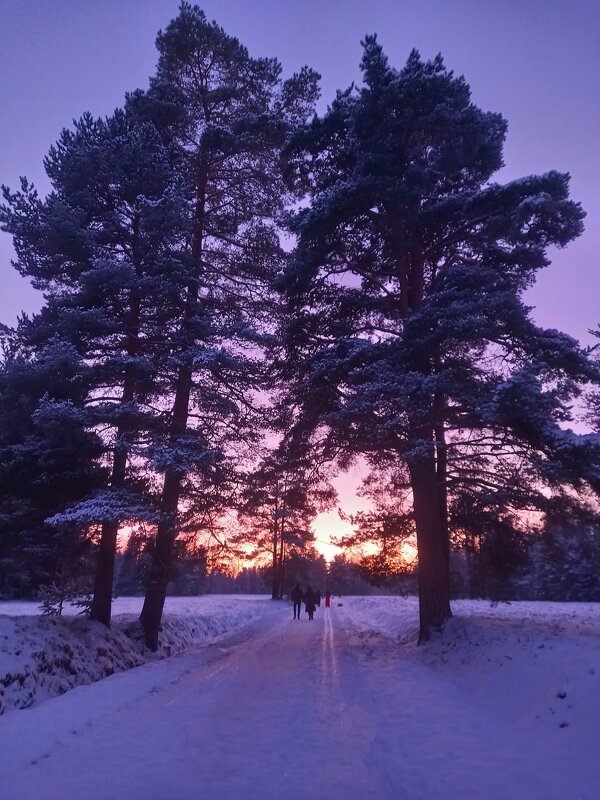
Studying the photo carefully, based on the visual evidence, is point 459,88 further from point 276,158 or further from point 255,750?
point 255,750

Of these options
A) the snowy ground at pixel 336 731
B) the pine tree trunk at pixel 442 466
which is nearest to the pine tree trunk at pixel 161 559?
the snowy ground at pixel 336 731

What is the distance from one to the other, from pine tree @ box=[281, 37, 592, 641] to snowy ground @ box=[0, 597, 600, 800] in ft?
12.5

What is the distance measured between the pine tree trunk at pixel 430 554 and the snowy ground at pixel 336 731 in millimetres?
2054

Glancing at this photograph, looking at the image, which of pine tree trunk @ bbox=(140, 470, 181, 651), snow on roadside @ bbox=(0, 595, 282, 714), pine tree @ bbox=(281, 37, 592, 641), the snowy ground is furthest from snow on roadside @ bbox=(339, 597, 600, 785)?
snow on roadside @ bbox=(0, 595, 282, 714)

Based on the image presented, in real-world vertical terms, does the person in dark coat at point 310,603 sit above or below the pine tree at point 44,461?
below

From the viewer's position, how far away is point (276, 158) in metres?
17.0

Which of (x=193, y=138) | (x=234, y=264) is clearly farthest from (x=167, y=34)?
(x=234, y=264)

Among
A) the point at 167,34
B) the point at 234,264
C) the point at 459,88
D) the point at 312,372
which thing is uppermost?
the point at 167,34

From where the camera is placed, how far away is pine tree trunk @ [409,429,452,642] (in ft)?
42.7

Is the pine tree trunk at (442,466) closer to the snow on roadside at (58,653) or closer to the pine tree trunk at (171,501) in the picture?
the pine tree trunk at (171,501)

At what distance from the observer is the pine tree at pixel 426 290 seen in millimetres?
11773

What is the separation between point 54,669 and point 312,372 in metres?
8.41

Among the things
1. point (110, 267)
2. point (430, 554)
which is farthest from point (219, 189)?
point (430, 554)

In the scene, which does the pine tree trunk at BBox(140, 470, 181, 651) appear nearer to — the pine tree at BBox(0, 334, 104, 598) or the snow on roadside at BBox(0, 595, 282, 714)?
the snow on roadside at BBox(0, 595, 282, 714)
